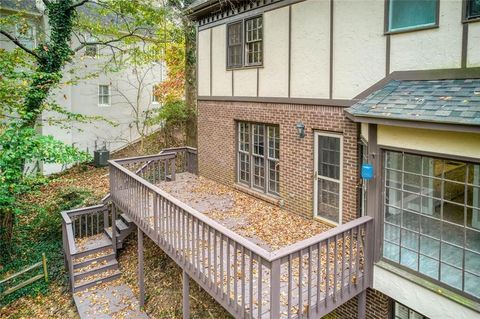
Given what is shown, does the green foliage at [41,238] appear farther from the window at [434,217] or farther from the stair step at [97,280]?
the window at [434,217]

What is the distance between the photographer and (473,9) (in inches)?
206

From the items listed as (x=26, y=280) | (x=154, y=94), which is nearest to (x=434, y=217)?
(x=26, y=280)

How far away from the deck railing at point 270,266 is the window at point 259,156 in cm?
343

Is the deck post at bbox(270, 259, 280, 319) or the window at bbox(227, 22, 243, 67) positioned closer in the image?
the deck post at bbox(270, 259, 280, 319)

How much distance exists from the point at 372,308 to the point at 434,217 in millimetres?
2346

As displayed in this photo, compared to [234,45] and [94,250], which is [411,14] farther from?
[94,250]

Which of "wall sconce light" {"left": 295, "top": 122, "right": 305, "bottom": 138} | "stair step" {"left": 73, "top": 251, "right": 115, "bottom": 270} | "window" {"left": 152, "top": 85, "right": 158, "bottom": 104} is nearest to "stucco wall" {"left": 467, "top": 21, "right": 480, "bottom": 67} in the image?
"wall sconce light" {"left": 295, "top": 122, "right": 305, "bottom": 138}

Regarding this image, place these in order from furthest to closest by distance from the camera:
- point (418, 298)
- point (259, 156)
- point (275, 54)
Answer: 1. point (259, 156)
2. point (275, 54)
3. point (418, 298)

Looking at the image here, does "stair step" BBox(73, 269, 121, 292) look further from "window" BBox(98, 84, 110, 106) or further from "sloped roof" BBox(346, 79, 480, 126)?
"window" BBox(98, 84, 110, 106)

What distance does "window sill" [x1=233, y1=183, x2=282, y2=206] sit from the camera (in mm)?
9711

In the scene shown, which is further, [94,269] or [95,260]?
[95,260]

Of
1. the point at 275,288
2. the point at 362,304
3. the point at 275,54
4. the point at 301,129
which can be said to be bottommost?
the point at 362,304

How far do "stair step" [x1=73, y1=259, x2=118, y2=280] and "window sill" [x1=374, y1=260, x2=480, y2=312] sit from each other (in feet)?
27.0

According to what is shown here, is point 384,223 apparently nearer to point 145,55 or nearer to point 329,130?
point 329,130
